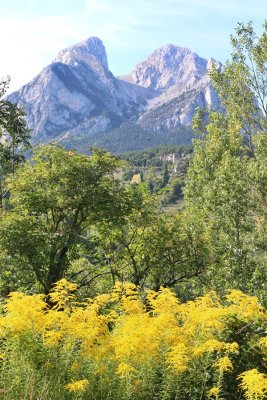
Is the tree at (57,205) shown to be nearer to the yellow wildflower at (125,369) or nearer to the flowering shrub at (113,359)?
the flowering shrub at (113,359)

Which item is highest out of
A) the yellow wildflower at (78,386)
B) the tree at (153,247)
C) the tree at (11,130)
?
the tree at (11,130)

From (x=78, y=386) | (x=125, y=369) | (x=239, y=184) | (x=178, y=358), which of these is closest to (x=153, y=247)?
(x=239, y=184)

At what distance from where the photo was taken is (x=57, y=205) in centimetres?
1714

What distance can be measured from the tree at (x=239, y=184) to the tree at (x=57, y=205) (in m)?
6.02

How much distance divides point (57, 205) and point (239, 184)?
31.2 ft

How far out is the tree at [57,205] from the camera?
15.8 meters

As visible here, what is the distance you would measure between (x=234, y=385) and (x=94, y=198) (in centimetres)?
1031

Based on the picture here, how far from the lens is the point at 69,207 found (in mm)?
17719

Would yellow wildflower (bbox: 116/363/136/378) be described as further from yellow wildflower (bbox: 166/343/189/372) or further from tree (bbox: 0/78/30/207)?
tree (bbox: 0/78/30/207)

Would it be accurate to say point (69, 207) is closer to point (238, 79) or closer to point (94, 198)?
point (94, 198)

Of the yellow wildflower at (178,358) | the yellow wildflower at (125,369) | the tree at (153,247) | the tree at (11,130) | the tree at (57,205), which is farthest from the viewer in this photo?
the tree at (11,130)

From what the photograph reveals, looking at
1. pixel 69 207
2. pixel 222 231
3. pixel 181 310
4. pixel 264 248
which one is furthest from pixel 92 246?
pixel 181 310

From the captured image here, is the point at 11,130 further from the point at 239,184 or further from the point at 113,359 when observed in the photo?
the point at 113,359

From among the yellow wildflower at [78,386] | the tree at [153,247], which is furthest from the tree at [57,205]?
the yellow wildflower at [78,386]
